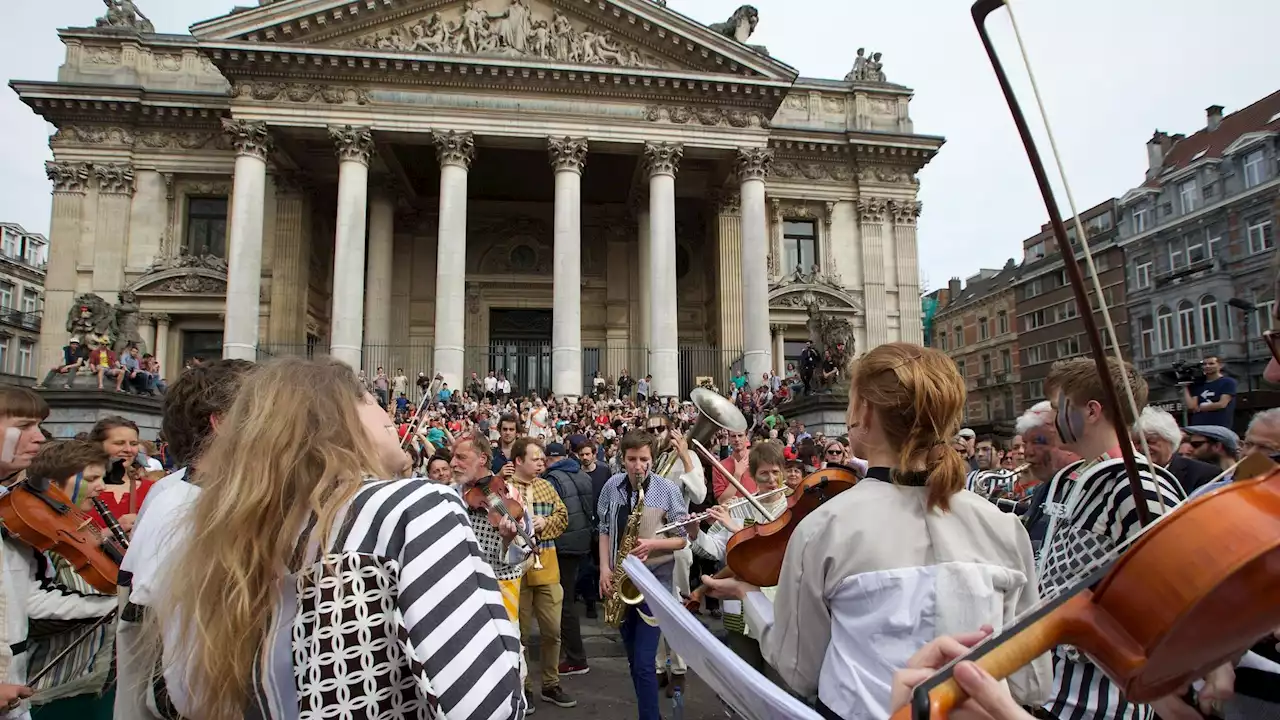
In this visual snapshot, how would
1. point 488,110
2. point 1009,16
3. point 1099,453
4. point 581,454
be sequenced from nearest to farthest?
point 1009,16
point 1099,453
point 581,454
point 488,110

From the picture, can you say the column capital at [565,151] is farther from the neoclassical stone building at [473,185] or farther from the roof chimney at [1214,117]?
the roof chimney at [1214,117]

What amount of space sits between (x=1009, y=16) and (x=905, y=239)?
27.9 meters

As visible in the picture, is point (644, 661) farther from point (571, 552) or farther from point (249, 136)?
point (249, 136)

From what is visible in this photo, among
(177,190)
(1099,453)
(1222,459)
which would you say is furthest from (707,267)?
(1099,453)

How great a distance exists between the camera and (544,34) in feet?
77.8

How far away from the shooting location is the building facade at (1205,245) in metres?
34.4

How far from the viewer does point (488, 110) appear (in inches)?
902

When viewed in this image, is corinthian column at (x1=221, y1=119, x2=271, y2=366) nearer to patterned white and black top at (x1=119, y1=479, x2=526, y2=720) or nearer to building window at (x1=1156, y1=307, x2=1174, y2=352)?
patterned white and black top at (x1=119, y1=479, x2=526, y2=720)

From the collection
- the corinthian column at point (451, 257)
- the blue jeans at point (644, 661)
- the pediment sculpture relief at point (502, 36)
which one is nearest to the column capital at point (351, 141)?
the corinthian column at point (451, 257)

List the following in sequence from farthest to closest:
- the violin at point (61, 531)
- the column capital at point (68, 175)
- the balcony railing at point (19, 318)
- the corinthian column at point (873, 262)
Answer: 1. the balcony railing at point (19, 318)
2. the corinthian column at point (873, 262)
3. the column capital at point (68, 175)
4. the violin at point (61, 531)

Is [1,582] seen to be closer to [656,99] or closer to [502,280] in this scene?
[656,99]

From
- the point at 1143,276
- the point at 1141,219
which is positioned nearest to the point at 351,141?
the point at 1143,276

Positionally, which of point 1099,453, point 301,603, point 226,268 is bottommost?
point 301,603

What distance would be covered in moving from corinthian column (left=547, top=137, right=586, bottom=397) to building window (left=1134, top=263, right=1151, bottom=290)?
34399 millimetres
